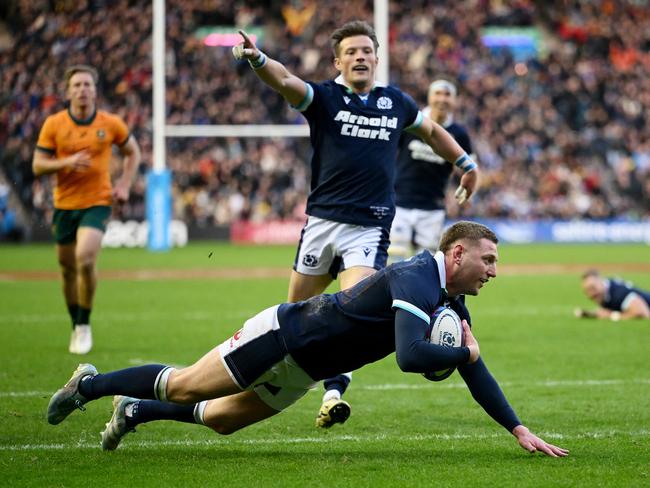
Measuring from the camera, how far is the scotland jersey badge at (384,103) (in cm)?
747

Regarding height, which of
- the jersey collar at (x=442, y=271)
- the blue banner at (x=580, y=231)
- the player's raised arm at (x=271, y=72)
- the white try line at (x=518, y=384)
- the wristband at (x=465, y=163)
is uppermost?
the player's raised arm at (x=271, y=72)

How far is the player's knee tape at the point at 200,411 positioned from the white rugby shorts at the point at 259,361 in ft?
1.64

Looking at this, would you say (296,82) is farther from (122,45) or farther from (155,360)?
(122,45)

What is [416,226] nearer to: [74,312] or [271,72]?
[74,312]

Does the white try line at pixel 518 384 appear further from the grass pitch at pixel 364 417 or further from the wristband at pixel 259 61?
the wristband at pixel 259 61

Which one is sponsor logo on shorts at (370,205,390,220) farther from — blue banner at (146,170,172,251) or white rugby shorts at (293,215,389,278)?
blue banner at (146,170,172,251)

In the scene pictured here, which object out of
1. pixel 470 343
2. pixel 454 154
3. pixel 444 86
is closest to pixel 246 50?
pixel 454 154

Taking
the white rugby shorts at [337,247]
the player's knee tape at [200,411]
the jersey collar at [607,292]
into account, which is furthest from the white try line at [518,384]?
the jersey collar at [607,292]

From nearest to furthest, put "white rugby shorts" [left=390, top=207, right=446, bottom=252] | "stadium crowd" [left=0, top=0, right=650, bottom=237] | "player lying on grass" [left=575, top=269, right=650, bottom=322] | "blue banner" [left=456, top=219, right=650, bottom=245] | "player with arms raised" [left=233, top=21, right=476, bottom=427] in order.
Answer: "player with arms raised" [left=233, top=21, right=476, bottom=427], "white rugby shorts" [left=390, top=207, right=446, bottom=252], "player lying on grass" [left=575, top=269, right=650, bottom=322], "stadium crowd" [left=0, top=0, right=650, bottom=237], "blue banner" [left=456, top=219, right=650, bottom=245]

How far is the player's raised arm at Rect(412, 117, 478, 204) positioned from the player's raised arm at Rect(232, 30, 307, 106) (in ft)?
3.56

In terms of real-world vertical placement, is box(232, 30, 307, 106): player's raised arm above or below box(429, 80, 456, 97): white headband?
above

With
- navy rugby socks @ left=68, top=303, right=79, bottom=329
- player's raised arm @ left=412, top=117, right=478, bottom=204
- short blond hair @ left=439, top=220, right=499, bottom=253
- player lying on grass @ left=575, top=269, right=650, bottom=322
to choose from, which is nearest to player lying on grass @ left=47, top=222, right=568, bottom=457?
short blond hair @ left=439, top=220, right=499, bottom=253

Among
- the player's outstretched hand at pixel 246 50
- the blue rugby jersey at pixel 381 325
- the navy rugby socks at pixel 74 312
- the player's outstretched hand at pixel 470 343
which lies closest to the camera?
the blue rugby jersey at pixel 381 325

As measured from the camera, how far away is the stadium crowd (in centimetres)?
2591
